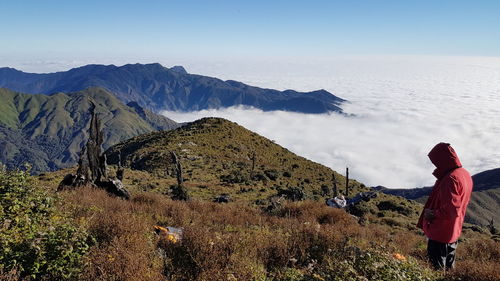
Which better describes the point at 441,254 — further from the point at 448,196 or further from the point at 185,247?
the point at 185,247

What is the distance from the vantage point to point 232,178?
3803 centimetres

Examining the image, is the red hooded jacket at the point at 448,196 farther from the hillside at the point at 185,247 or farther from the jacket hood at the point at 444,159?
the hillside at the point at 185,247

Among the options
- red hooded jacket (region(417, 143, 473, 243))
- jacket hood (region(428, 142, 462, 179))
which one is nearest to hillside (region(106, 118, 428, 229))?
red hooded jacket (region(417, 143, 473, 243))

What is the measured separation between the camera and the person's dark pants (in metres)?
6.11

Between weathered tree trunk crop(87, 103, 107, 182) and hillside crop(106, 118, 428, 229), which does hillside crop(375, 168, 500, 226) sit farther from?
weathered tree trunk crop(87, 103, 107, 182)

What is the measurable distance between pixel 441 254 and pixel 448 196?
3.84 feet

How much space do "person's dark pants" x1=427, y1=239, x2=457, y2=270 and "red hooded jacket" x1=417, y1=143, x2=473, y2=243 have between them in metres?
0.16

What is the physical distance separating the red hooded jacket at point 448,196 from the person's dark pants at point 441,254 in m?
0.16

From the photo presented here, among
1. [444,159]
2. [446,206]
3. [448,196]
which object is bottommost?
[446,206]

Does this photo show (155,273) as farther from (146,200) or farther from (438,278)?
(146,200)

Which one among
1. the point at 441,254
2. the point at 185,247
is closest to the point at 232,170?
the point at 185,247

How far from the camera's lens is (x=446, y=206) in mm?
5867

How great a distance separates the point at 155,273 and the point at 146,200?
836 centimetres

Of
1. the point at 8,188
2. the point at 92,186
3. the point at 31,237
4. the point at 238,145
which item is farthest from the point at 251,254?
the point at 238,145
